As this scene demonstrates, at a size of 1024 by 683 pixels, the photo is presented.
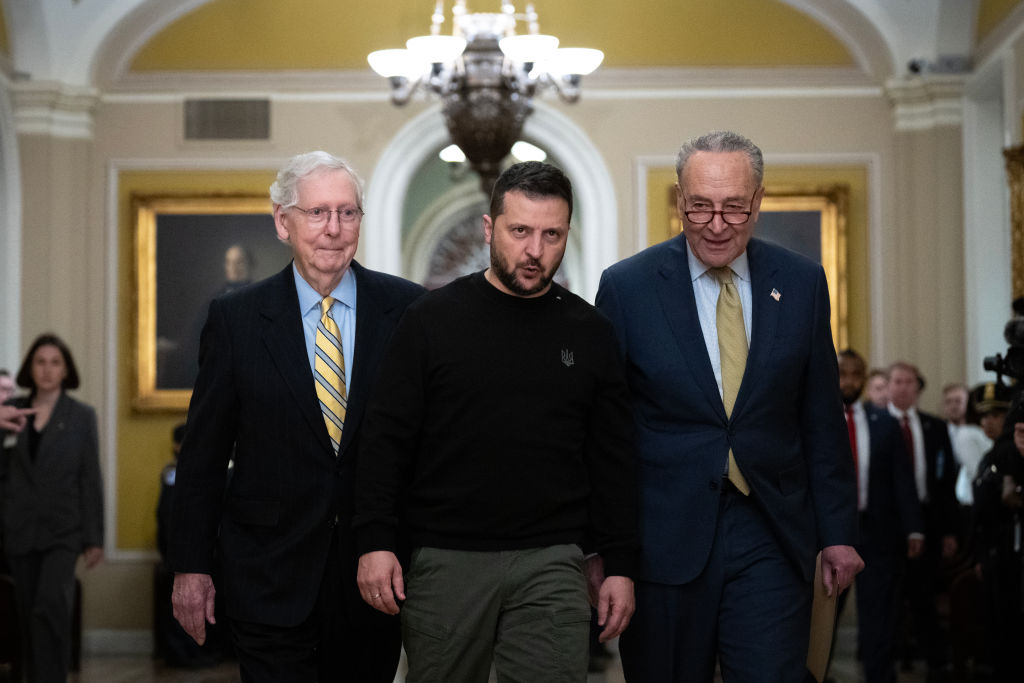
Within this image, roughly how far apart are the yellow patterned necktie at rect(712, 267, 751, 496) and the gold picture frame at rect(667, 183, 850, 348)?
6.25m

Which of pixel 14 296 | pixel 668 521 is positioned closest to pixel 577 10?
pixel 14 296

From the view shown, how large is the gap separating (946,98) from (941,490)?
2.95 meters

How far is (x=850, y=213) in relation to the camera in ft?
31.9

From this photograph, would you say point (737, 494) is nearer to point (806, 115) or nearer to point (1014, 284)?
point (1014, 284)

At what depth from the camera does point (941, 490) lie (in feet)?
25.8

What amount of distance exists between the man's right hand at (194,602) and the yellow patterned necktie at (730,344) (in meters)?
1.27

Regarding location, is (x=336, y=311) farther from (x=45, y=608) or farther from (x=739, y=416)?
(x=45, y=608)

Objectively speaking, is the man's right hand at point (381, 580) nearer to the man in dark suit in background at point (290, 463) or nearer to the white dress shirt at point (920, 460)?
the man in dark suit in background at point (290, 463)

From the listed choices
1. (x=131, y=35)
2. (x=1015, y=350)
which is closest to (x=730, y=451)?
(x=1015, y=350)

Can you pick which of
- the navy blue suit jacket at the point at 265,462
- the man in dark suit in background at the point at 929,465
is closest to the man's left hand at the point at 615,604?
the navy blue suit jacket at the point at 265,462

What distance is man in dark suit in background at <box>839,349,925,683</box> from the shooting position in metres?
7.18

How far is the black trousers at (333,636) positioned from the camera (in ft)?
10.6

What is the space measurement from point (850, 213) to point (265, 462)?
23.6 ft

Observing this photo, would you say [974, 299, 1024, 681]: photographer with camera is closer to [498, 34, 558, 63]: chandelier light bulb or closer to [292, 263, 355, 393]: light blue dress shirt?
[498, 34, 558, 63]: chandelier light bulb
